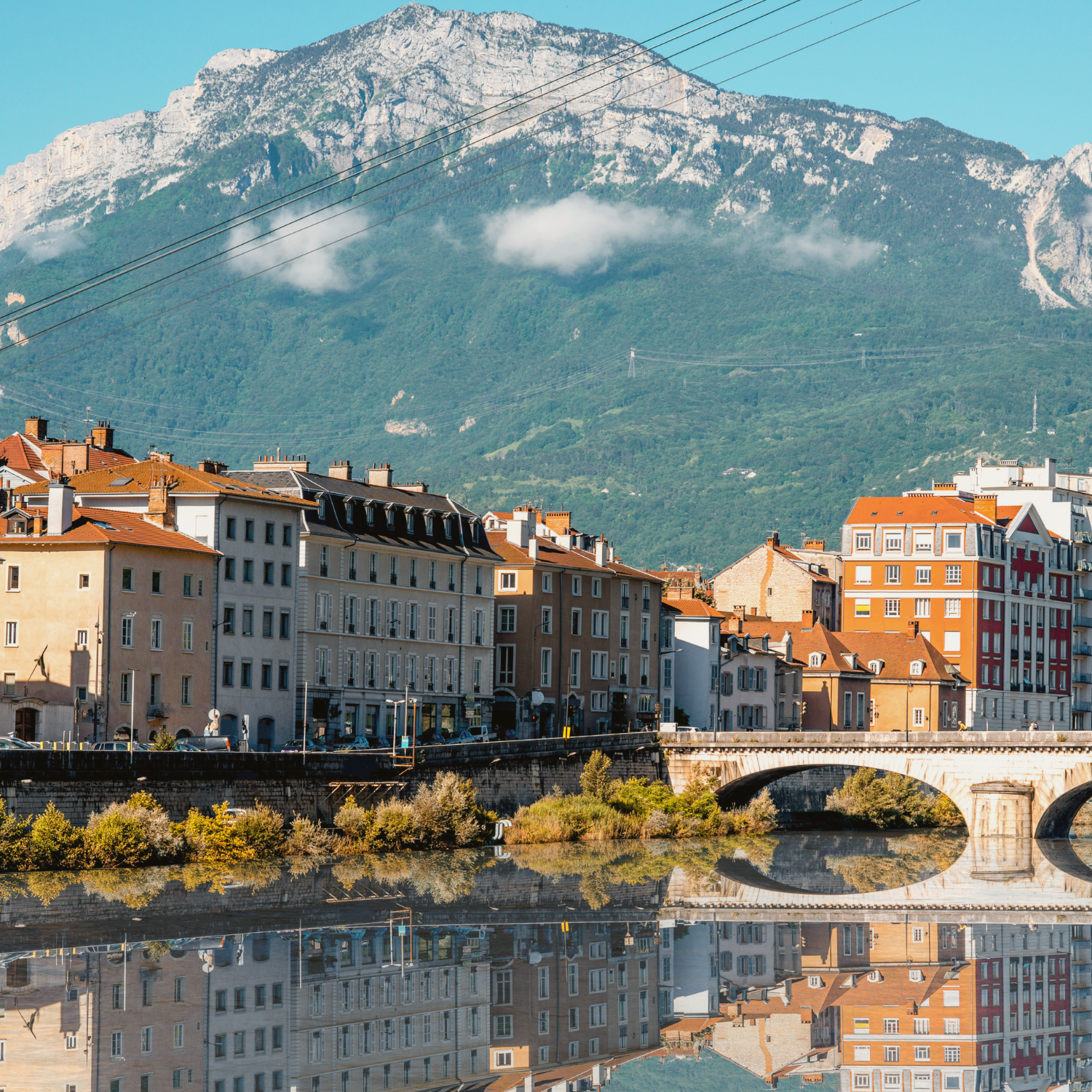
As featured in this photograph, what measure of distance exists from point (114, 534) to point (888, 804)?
4107cm

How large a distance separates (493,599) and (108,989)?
59101mm

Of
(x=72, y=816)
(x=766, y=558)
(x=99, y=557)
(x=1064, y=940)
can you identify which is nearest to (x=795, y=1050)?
(x=1064, y=940)

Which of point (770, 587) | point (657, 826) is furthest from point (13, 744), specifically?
point (770, 587)

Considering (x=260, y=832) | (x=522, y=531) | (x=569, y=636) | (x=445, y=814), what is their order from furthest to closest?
(x=569, y=636)
(x=522, y=531)
(x=445, y=814)
(x=260, y=832)

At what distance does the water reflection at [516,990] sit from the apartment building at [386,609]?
25.6 m

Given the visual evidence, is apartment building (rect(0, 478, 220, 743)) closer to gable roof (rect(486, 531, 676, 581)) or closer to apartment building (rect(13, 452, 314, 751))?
apartment building (rect(13, 452, 314, 751))

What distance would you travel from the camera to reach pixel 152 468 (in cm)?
7356

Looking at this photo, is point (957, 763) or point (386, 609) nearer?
point (957, 763)

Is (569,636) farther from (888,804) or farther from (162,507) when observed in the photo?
(162,507)

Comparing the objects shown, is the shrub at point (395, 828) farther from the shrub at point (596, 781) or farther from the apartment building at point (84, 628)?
the shrub at point (596, 781)

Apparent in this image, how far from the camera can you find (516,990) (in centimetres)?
3406

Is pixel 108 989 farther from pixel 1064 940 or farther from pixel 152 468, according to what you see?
pixel 152 468

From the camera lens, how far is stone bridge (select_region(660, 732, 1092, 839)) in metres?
78.9

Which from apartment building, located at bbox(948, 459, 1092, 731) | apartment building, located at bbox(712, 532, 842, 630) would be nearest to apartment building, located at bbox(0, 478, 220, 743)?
apartment building, located at bbox(712, 532, 842, 630)
